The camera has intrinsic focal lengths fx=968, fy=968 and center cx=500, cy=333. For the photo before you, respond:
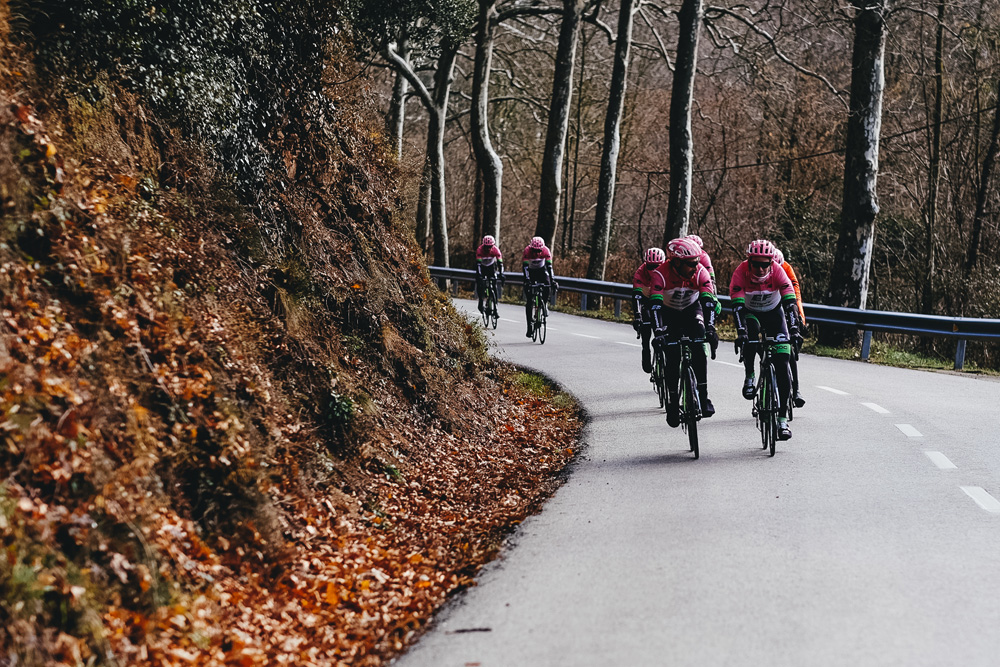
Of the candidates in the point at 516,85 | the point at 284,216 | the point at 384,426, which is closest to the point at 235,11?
the point at 284,216

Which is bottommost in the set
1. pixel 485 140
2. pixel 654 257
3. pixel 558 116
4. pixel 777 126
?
pixel 654 257

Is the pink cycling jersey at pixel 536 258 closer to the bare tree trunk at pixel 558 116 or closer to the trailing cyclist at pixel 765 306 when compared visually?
the bare tree trunk at pixel 558 116

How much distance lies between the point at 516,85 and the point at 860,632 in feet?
113

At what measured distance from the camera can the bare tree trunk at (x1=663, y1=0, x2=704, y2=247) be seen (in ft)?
76.3

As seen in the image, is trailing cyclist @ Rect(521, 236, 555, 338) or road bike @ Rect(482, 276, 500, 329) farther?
road bike @ Rect(482, 276, 500, 329)

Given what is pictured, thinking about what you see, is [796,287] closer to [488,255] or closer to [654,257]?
[654,257]

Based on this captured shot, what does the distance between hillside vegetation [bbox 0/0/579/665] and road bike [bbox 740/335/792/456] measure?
2.10 meters

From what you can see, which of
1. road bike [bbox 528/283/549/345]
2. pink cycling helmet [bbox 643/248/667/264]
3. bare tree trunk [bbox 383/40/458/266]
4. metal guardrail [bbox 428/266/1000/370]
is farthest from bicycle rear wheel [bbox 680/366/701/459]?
bare tree trunk [bbox 383/40/458/266]

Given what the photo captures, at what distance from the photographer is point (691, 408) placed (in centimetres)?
988

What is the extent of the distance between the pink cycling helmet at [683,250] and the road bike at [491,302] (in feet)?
35.9

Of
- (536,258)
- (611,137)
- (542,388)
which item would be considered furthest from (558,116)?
(542,388)

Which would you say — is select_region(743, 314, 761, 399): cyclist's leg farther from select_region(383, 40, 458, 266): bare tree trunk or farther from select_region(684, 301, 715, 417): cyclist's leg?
select_region(383, 40, 458, 266): bare tree trunk

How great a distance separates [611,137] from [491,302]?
8243mm

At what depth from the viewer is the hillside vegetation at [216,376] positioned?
499 cm
